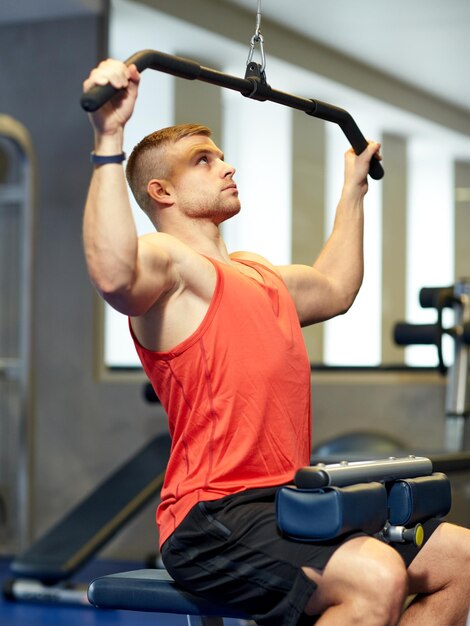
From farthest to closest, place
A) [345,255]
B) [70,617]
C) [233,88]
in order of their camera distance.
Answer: [70,617] < [345,255] < [233,88]

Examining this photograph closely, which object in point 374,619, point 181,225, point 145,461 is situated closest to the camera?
point 374,619

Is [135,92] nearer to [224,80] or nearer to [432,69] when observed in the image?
[224,80]

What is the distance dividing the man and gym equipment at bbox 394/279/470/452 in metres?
2.33

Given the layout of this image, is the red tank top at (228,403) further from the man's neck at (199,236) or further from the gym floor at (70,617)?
the gym floor at (70,617)

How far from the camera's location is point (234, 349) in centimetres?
196

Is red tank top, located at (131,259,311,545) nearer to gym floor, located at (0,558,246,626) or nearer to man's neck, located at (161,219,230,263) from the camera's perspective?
man's neck, located at (161,219,230,263)

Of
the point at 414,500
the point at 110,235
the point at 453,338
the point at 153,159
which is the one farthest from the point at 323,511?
the point at 453,338

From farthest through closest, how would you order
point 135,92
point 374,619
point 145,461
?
point 145,461, point 135,92, point 374,619

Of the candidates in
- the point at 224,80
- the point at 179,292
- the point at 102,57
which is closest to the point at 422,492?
the point at 179,292

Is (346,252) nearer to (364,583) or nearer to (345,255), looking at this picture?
(345,255)

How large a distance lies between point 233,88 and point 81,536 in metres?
2.67

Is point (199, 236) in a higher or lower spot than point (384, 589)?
higher

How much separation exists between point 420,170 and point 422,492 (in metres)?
3.39

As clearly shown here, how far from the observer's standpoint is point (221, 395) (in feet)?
6.36
